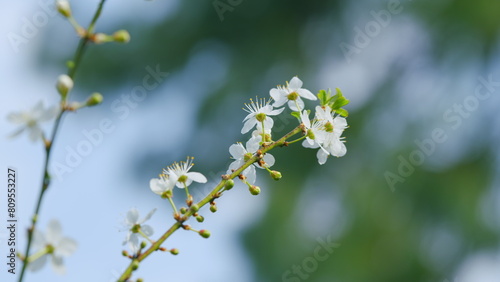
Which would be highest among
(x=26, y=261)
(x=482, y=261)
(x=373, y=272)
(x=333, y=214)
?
(x=333, y=214)

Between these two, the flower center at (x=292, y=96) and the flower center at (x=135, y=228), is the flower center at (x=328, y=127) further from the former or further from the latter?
the flower center at (x=135, y=228)

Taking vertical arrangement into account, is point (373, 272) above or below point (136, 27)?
below

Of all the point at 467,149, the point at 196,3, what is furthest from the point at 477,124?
the point at 196,3

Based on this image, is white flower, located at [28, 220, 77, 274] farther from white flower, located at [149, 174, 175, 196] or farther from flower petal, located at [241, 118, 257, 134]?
flower petal, located at [241, 118, 257, 134]

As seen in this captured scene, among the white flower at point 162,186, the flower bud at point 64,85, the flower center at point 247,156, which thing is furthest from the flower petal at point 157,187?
the flower bud at point 64,85

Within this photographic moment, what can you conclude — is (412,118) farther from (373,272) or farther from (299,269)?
(299,269)

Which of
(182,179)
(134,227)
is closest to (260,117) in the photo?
(182,179)
